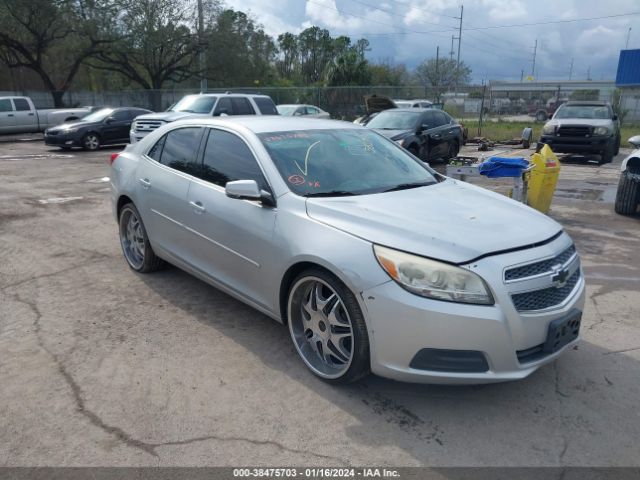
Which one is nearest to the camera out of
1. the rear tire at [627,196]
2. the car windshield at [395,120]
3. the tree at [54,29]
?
the rear tire at [627,196]

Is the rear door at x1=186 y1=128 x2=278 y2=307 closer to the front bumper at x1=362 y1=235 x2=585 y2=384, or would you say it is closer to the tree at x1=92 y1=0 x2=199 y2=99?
the front bumper at x1=362 y1=235 x2=585 y2=384

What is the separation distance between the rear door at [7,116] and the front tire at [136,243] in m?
19.5

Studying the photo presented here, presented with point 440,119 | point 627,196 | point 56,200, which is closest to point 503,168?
point 627,196

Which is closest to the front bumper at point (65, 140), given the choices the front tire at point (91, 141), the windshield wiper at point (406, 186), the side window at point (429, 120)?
the front tire at point (91, 141)

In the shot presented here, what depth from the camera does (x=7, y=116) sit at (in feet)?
69.8

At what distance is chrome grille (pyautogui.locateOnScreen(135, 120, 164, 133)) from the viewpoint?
1408 cm

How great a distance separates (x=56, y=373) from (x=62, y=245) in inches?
130

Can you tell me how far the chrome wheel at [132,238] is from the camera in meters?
5.28

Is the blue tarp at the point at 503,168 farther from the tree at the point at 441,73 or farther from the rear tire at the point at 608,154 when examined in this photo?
the tree at the point at 441,73

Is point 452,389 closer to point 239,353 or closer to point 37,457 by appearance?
point 239,353

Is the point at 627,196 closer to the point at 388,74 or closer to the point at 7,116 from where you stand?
the point at 7,116

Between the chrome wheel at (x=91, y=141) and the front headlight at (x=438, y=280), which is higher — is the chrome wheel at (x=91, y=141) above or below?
below

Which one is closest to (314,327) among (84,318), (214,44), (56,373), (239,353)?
(239,353)

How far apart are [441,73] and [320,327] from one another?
82472 mm
